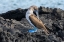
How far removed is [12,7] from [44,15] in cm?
476

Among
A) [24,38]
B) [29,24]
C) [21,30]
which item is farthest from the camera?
[29,24]

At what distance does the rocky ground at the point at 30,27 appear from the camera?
7.61 metres

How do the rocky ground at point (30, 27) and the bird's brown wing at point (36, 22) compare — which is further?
the bird's brown wing at point (36, 22)

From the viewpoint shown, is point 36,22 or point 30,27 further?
point 30,27

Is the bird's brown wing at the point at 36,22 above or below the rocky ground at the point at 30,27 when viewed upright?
above

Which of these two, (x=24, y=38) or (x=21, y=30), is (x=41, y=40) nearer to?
(x=24, y=38)

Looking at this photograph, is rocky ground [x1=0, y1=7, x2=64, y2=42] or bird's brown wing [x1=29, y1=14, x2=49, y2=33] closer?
rocky ground [x1=0, y1=7, x2=64, y2=42]

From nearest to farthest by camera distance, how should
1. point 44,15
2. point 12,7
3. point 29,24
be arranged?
point 29,24 → point 44,15 → point 12,7

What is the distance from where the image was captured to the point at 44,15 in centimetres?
1027

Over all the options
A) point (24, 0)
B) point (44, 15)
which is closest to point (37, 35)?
point (44, 15)

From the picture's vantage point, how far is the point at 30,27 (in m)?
8.89

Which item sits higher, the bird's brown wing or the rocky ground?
the bird's brown wing

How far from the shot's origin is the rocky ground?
7609 millimetres

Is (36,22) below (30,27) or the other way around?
the other way around
